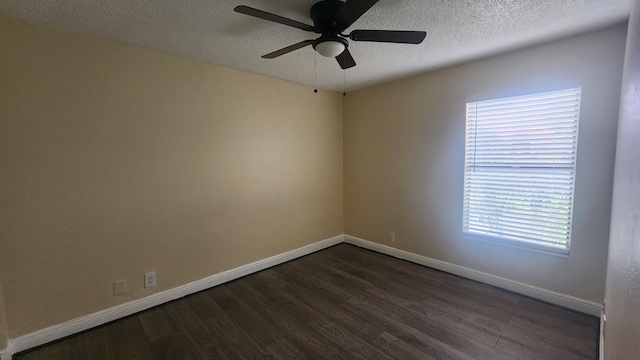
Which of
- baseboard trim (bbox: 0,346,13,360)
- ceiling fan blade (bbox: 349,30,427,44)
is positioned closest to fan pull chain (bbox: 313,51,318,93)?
ceiling fan blade (bbox: 349,30,427,44)

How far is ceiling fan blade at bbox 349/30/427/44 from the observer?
5.27ft

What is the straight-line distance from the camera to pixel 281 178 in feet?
11.0

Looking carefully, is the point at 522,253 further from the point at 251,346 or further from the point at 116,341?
the point at 116,341

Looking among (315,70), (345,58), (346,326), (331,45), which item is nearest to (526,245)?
(346,326)

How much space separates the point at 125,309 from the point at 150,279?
287 millimetres

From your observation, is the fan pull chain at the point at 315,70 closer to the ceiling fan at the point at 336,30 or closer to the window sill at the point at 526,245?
the ceiling fan at the point at 336,30

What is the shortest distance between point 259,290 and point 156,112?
2.07m

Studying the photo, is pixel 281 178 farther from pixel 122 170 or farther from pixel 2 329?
pixel 2 329

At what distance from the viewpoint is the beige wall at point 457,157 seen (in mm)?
2068

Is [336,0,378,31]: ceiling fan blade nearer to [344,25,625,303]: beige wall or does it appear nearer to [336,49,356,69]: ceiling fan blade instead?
[336,49,356,69]: ceiling fan blade

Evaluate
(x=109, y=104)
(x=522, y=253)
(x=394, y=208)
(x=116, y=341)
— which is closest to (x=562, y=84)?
(x=522, y=253)

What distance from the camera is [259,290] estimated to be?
269cm

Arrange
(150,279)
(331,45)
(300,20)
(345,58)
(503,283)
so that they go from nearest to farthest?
1. (331,45)
2. (300,20)
3. (345,58)
4. (150,279)
5. (503,283)

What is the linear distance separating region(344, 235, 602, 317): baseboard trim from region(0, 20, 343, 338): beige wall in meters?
1.66
